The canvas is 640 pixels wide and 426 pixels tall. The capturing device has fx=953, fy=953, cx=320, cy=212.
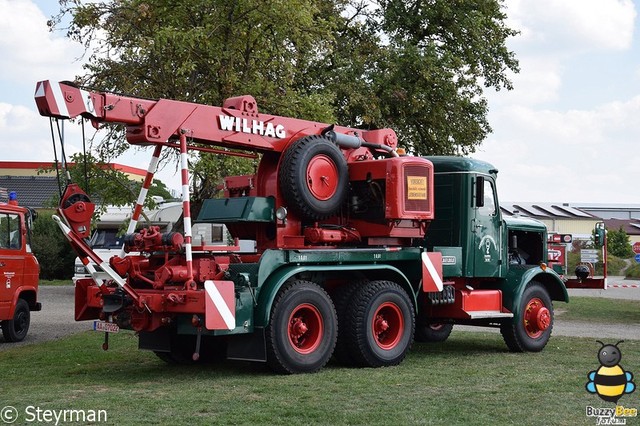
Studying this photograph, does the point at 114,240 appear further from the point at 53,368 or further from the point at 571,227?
the point at 571,227

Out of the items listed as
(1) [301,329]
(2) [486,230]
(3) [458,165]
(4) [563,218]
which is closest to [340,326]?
(1) [301,329]

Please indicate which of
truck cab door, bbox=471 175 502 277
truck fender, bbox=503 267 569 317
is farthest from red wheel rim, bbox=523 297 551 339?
truck cab door, bbox=471 175 502 277

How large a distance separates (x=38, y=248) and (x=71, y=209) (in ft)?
86.7

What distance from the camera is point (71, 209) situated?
10.6 metres

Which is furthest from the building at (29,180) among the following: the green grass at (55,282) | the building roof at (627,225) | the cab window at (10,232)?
the building roof at (627,225)

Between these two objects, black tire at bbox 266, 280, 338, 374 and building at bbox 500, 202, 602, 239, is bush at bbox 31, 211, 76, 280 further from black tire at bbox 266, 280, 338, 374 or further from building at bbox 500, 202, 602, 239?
building at bbox 500, 202, 602, 239

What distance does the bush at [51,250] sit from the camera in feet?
118

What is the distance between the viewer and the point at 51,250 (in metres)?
36.1

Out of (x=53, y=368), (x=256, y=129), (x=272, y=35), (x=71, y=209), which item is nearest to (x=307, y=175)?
(x=256, y=129)

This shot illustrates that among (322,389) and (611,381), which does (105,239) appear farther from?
(611,381)

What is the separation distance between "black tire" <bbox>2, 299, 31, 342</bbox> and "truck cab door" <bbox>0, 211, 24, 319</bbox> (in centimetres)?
26

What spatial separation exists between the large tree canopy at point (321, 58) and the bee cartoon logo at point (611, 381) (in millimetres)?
11704

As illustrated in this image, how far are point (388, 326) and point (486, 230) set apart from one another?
2506 mm

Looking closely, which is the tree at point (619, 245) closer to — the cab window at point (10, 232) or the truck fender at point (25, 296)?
the truck fender at point (25, 296)
